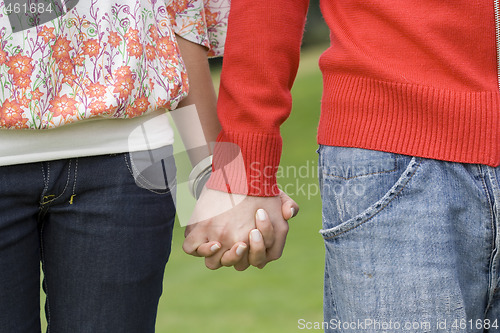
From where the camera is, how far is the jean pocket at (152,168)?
1389 millimetres

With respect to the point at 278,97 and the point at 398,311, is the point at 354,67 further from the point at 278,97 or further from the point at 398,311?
the point at 398,311

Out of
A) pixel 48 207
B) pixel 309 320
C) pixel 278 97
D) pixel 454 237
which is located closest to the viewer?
pixel 454 237

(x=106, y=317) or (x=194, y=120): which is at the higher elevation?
(x=194, y=120)

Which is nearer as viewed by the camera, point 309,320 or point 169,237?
point 169,237

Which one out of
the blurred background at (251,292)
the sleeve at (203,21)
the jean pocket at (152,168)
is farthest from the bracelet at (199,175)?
the blurred background at (251,292)

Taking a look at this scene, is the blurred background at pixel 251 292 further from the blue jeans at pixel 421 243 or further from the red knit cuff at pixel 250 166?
the blue jeans at pixel 421 243

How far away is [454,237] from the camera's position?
1.24 metres

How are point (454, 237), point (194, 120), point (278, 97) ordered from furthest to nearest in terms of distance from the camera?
point (194, 120)
point (278, 97)
point (454, 237)

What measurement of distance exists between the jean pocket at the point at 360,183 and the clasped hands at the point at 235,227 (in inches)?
7.7

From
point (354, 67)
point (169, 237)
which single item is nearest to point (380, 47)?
point (354, 67)

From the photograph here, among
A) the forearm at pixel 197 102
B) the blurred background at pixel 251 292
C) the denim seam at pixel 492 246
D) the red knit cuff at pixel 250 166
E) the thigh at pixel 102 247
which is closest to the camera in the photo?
the denim seam at pixel 492 246

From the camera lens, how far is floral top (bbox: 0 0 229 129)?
1270 mm

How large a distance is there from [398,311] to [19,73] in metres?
0.76

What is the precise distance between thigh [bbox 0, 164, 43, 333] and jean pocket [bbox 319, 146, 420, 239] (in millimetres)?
517
